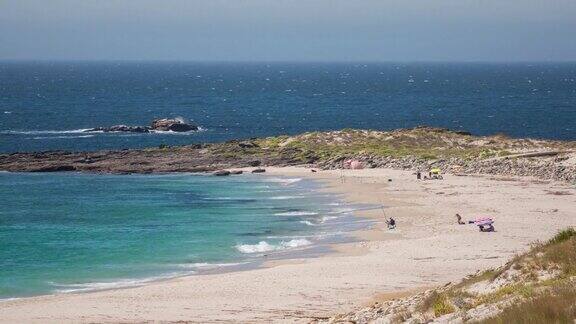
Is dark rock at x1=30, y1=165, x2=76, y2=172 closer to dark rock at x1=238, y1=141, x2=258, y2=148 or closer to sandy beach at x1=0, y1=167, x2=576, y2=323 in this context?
dark rock at x1=238, y1=141, x2=258, y2=148

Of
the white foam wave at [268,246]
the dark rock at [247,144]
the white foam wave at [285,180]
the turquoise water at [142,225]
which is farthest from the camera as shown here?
the dark rock at [247,144]

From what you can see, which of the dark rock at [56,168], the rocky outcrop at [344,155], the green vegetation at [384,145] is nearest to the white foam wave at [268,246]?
the rocky outcrop at [344,155]

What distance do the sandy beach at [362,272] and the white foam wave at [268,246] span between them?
2.18 m

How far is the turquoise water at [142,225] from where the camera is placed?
115 feet

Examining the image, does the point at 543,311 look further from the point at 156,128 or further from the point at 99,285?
the point at 156,128

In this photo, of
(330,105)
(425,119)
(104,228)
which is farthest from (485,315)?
(330,105)

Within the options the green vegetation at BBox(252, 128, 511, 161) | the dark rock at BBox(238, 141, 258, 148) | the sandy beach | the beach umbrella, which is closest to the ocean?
the sandy beach

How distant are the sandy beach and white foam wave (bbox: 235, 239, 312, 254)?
85.9 inches

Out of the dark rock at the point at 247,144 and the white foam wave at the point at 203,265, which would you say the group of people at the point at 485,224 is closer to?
the white foam wave at the point at 203,265

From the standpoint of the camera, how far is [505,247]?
35.9 metres

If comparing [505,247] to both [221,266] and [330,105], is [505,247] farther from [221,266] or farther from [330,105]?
[330,105]

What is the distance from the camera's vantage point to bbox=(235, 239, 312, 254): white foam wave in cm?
3864

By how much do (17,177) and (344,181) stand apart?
23.9 metres

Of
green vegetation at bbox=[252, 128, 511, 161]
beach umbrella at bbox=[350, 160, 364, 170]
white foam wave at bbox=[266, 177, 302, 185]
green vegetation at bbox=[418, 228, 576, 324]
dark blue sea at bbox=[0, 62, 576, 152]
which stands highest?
green vegetation at bbox=[418, 228, 576, 324]
